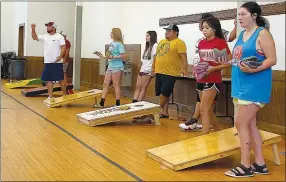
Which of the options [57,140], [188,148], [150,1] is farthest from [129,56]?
[188,148]

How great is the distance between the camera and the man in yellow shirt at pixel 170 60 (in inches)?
228

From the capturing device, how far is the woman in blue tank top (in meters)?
3.03

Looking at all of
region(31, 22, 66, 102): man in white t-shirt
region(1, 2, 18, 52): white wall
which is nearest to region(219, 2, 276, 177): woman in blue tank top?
region(31, 22, 66, 102): man in white t-shirt

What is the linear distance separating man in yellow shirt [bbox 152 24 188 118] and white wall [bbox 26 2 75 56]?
803cm

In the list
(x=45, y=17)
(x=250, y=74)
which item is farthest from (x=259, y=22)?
(x=45, y=17)

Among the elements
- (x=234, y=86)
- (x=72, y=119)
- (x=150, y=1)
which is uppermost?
(x=150, y=1)

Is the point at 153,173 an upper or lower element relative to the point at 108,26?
lower

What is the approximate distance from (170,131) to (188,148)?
160 centimetres

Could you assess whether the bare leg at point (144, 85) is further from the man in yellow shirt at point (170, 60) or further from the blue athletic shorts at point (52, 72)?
the blue athletic shorts at point (52, 72)

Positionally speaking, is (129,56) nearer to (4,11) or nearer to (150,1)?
(150,1)

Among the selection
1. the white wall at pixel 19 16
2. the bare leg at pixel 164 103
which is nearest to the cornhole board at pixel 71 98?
the bare leg at pixel 164 103

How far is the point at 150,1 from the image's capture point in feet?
27.9

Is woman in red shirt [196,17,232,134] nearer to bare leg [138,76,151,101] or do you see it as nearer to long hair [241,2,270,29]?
long hair [241,2,270,29]

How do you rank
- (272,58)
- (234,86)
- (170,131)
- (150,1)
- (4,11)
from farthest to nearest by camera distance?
(4,11)
(150,1)
(170,131)
(234,86)
(272,58)
